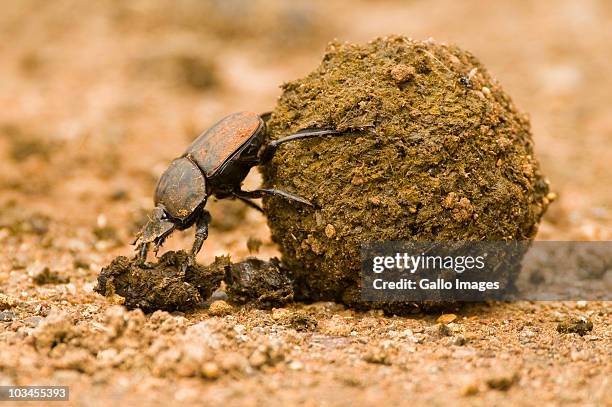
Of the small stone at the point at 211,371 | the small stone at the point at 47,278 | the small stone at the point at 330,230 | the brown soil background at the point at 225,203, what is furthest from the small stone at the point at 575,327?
the small stone at the point at 47,278

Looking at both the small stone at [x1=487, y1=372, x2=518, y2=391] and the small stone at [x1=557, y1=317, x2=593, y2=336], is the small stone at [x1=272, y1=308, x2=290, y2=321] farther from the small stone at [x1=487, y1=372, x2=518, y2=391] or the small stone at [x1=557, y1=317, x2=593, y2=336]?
the small stone at [x1=557, y1=317, x2=593, y2=336]

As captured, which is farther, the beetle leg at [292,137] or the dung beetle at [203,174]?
the dung beetle at [203,174]

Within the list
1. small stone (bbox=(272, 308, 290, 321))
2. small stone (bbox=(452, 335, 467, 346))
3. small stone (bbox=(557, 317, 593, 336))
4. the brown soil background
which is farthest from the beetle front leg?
small stone (bbox=(557, 317, 593, 336))

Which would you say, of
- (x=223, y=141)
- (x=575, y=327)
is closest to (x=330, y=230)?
(x=223, y=141)

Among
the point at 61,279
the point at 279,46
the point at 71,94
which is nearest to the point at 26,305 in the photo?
the point at 61,279

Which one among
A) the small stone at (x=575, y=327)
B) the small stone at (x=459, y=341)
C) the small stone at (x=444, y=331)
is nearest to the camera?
the small stone at (x=459, y=341)

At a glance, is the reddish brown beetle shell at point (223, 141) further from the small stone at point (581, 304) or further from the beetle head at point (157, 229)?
the small stone at point (581, 304)
